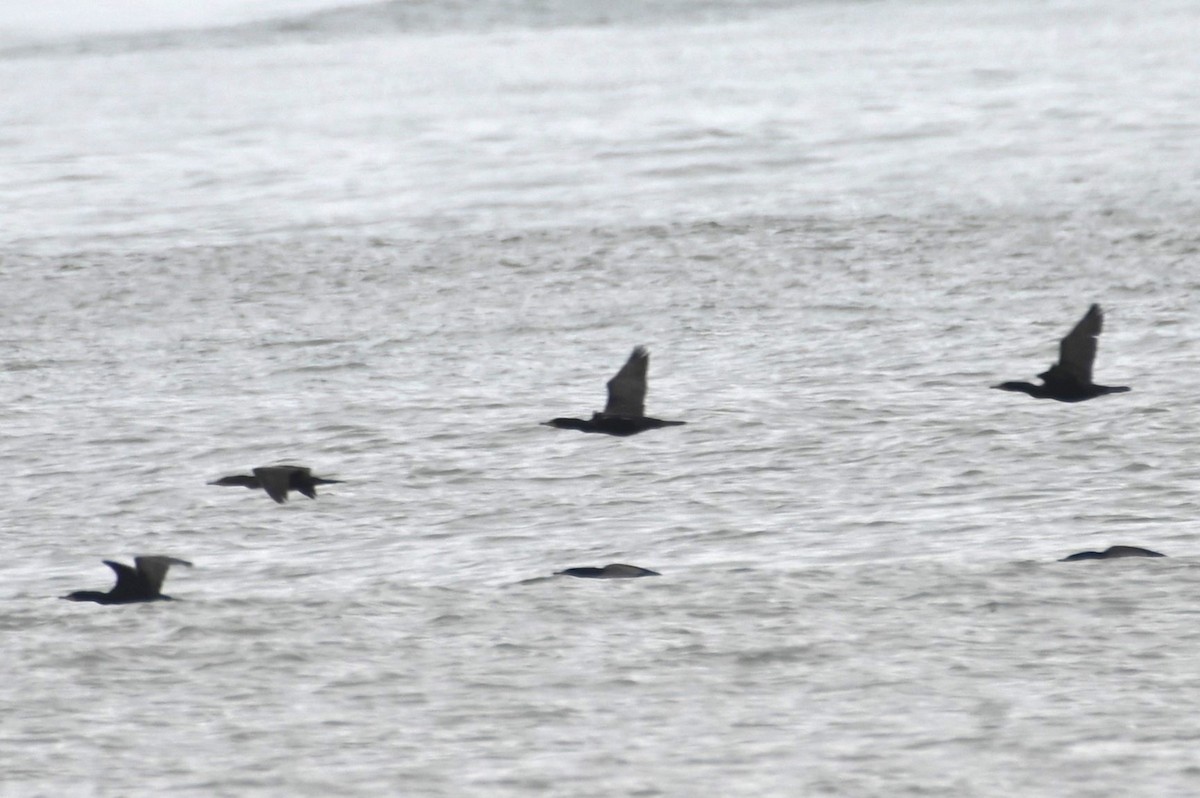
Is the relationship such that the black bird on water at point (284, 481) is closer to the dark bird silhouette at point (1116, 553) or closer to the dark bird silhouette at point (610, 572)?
the dark bird silhouette at point (610, 572)

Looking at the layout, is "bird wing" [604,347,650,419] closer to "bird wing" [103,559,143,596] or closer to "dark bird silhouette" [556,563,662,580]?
"dark bird silhouette" [556,563,662,580]

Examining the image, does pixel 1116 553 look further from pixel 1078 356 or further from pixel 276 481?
pixel 276 481

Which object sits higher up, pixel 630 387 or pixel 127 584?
pixel 630 387

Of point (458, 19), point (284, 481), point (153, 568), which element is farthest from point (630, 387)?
point (458, 19)

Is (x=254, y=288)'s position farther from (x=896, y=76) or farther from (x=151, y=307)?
(x=896, y=76)

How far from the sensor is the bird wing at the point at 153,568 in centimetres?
1489

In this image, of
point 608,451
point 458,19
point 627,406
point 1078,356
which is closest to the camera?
point 1078,356

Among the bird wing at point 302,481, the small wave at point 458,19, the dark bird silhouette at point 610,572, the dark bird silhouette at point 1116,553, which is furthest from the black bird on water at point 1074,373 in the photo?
the small wave at point 458,19

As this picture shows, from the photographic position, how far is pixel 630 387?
1608 cm

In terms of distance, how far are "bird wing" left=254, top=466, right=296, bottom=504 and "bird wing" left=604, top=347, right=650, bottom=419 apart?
226 centimetres

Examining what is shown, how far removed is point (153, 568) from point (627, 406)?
344 centimetres

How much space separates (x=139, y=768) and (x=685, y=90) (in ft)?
101

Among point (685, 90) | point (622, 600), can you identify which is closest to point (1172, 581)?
point (622, 600)

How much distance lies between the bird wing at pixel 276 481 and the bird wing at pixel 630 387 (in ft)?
7.40
